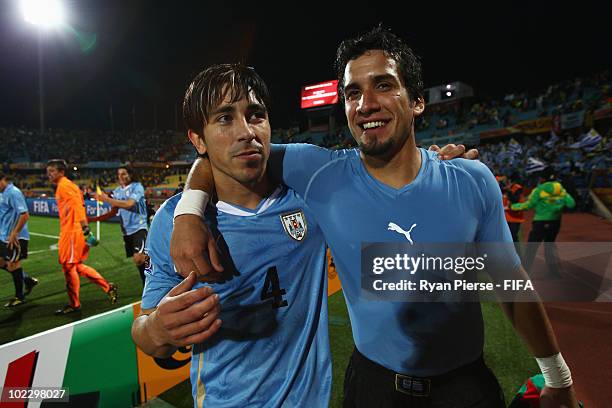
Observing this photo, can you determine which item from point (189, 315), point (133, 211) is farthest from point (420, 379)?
point (133, 211)

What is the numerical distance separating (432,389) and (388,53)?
5.17 ft

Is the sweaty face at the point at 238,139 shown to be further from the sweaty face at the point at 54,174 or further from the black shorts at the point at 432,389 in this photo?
the sweaty face at the point at 54,174

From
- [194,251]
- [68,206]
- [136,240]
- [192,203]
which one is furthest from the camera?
[136,240]

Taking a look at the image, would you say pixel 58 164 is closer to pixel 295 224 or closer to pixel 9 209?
pixel 9 209

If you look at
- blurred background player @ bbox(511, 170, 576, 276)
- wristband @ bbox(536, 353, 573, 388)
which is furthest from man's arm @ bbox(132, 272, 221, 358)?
blurred background player @ bbox(511, 170, 576, 276)

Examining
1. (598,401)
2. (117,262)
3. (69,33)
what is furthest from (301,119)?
(598,401)

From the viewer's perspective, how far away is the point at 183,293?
3.49 feet

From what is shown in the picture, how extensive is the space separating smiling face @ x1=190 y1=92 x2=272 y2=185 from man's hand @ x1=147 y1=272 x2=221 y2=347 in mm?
742

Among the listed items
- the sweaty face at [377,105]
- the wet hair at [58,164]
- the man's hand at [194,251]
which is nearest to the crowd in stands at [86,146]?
the wet hair at [58,164]

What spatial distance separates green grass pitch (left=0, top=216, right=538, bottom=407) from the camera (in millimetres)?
3707

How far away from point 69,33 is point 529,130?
142 feet

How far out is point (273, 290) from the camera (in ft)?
5.66

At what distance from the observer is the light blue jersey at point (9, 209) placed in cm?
665

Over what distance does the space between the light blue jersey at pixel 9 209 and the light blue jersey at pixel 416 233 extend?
23.4 feet
